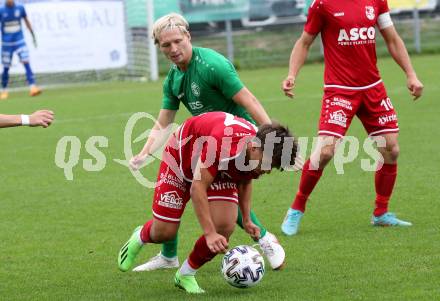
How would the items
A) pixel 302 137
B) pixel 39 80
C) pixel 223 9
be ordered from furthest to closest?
pixel 223 9
pixel 39 80
pixel 302 137

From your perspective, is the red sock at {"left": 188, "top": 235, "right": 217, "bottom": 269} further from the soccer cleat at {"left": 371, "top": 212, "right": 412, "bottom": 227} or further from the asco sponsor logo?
the asco sponsor logo

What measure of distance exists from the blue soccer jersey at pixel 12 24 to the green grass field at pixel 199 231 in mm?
6350

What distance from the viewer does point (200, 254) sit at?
5984mm

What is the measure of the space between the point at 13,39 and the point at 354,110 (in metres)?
14.5

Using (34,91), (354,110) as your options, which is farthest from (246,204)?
(34,91)

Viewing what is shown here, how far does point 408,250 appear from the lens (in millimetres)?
6883

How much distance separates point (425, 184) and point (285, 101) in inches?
307

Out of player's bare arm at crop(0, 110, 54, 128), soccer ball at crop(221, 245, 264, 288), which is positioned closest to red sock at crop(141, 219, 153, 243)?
soccer ball at crop(221, 245, 264, 288)

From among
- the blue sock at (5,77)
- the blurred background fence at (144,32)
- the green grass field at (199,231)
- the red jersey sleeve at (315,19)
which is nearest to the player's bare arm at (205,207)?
the green grass field at (199,231)

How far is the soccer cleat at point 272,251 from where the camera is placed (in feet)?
21.6

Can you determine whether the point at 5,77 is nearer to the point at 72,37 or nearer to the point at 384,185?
the point at 72,37

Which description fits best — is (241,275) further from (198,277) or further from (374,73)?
(374,73)

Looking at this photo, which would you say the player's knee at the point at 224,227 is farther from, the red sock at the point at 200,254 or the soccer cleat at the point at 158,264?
the soccer cleat at the point at 158,264

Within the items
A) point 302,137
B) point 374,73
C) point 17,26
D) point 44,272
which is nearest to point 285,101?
point 302,137
